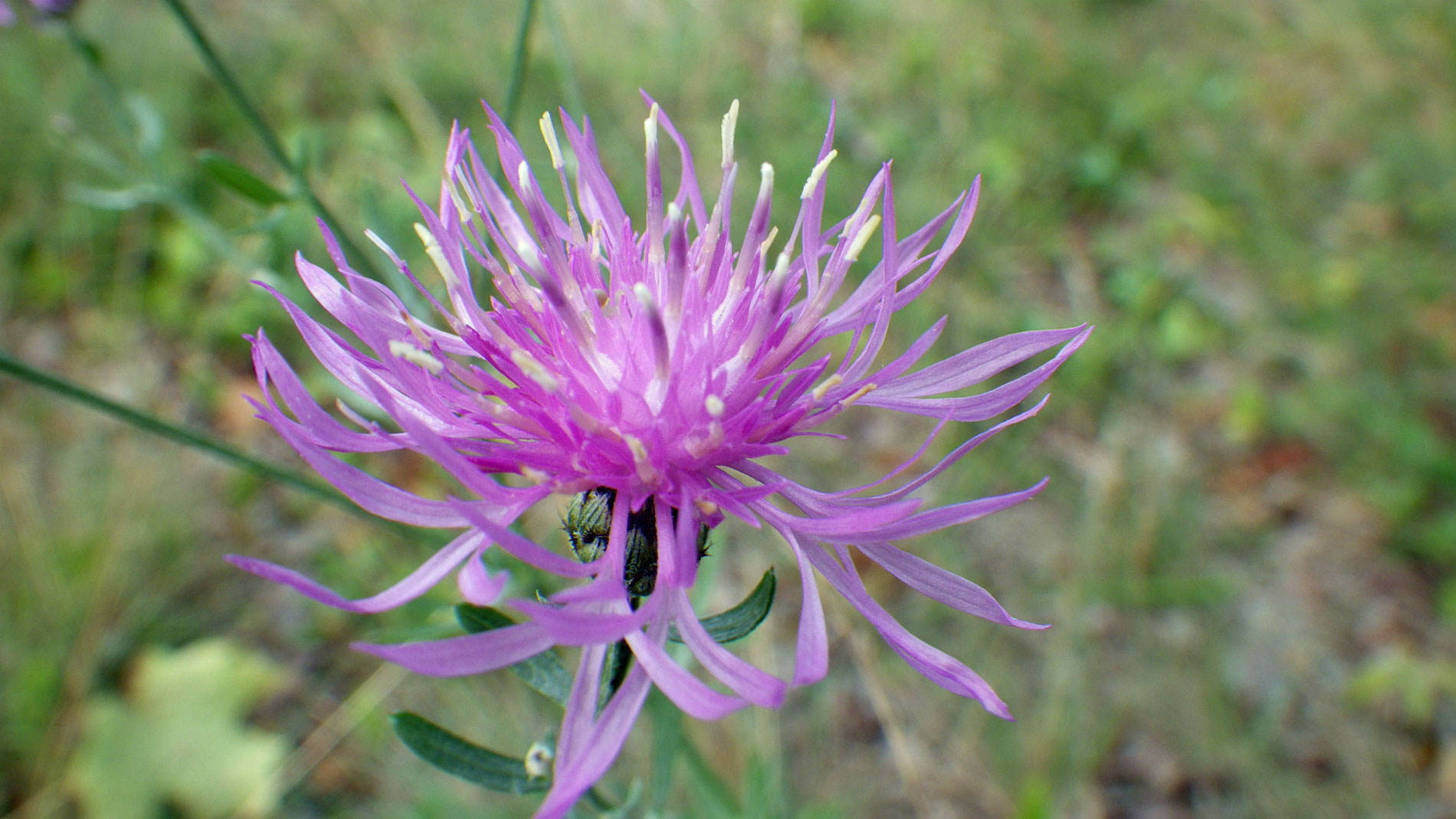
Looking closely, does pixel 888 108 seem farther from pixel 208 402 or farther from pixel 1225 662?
pixel 208 402

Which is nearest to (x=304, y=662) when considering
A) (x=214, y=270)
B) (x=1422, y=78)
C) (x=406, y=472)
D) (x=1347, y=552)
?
(x=406, y=472)

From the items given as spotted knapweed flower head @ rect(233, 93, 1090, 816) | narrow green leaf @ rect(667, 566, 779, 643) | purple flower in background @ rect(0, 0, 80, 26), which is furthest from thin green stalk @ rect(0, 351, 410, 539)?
purple flower in background @ rect(0, 0, 80, 26)

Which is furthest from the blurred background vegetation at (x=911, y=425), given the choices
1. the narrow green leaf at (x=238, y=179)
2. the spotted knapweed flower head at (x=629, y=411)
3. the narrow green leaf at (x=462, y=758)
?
the spotted knapweed flower head at (x=629, y=411)

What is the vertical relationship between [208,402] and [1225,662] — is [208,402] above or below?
above

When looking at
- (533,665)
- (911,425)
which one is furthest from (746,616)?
(911,425)

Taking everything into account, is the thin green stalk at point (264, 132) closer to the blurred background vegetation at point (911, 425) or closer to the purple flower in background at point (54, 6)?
the blurred background vegetation at point (911, 425)

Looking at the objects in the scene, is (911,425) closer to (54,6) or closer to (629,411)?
(629,411)
